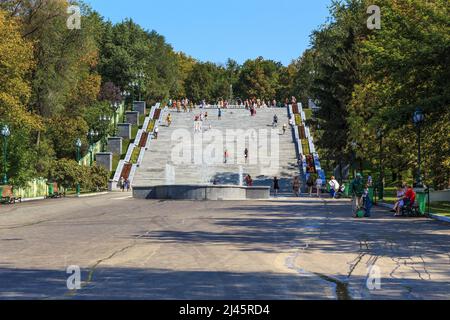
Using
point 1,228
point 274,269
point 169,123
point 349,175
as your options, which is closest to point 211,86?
point 169,123

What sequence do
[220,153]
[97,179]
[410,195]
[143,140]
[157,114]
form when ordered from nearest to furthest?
1. [410,195]
2. [97,179]
3. [220,153]
4. [143,140]
5. [157,114]

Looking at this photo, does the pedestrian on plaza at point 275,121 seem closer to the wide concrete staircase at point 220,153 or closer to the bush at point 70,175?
the wide concrete staircase at point 220,153

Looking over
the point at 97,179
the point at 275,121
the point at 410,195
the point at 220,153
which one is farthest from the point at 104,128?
the point at 410,195

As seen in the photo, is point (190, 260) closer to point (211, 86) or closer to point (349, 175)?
point (349, 175)

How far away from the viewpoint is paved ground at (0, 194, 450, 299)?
9141 mm

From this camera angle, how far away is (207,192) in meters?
37.7

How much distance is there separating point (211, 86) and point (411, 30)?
10978cm

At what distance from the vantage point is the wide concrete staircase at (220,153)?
2245 inches

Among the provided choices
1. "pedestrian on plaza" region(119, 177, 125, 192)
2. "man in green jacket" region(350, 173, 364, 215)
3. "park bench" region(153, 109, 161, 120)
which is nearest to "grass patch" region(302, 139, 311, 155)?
"pedestrian on plaza" region(119, 177, 125, 192)

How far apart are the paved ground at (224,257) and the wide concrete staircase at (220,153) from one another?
3324 cm

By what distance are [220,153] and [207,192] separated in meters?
27.3

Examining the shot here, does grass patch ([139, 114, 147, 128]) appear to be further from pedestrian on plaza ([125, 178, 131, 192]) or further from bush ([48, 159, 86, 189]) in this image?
bush ([48, 159, 86, 189])

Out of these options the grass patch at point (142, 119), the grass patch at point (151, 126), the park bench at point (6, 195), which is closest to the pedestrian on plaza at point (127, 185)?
the grass patch at point (151, 126)

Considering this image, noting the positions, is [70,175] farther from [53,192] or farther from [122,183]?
[122,183]
